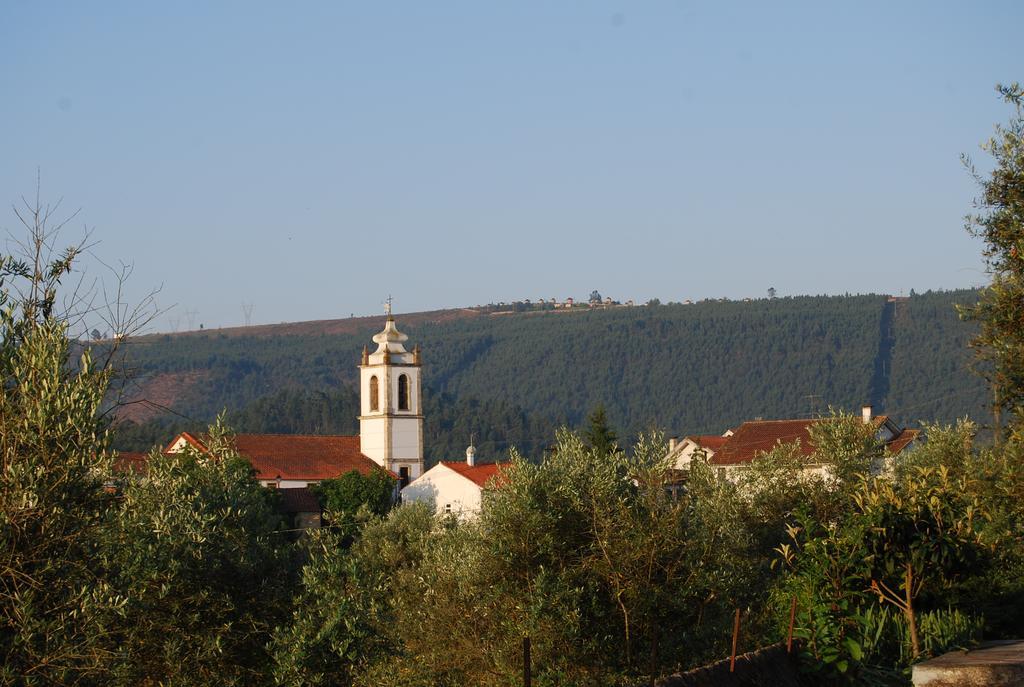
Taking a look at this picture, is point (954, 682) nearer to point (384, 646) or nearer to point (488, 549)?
point (384, 646)

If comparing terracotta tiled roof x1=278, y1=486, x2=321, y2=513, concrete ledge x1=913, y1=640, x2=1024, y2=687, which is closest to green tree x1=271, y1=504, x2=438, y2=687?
concrete ledge x1=913, y1=640, x2=1024, y2=687

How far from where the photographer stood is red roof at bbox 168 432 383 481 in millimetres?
92438

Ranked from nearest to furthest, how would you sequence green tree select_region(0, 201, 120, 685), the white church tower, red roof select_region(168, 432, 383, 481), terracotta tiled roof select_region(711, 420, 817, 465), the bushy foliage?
green tree select_region(0, 201, 120, 685)
the bushy foliage
terracotta tiled roof select_region(711, 420, 817, 465)
red roof select_region(168, 432, 383, 481)
the white church tower

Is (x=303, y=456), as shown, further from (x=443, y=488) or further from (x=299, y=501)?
(x=299, y=501)

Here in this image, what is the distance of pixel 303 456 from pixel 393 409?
322 inches

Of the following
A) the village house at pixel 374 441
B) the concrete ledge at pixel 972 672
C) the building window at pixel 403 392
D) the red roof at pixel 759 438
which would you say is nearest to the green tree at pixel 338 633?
the concrete ledge at pixel 972 672

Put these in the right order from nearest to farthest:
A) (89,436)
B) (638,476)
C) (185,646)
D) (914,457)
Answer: (89,436) < (185,646) < (638,476) < (914,457)

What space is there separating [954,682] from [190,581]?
10868 mm

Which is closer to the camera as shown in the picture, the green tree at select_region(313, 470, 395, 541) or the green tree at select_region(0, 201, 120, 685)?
the green tree at select_region(0, 201, 120, 685)

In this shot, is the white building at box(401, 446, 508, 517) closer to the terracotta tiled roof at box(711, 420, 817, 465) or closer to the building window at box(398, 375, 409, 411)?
the terracotta tiled roof at box(711, 420, 817, 465)

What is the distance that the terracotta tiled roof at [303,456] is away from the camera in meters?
92.5

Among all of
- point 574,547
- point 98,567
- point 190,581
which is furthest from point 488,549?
point 98,567

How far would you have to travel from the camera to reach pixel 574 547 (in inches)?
941

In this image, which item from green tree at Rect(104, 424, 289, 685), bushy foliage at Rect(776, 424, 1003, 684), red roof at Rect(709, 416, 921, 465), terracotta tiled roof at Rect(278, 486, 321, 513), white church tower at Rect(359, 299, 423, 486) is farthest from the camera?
white church tower at Rect(359, 299, 423, 486)
